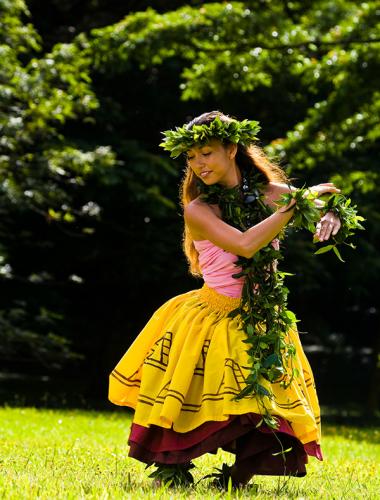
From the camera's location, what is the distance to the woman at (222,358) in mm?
4355

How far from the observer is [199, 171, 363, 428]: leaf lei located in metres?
4.29

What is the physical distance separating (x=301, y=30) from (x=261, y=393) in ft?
25.7

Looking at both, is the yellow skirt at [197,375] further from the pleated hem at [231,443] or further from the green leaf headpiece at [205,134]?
the green leaf headpiece at [205,134]

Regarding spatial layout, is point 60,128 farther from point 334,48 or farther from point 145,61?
point 334,48

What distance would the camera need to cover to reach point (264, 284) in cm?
454

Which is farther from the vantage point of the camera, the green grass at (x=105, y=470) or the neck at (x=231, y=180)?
the neck at (x=231, y=180)

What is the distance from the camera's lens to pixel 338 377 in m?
27.2

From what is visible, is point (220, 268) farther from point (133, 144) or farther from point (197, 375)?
point (133, 144)

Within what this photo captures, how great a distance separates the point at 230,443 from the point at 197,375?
37 centimetres

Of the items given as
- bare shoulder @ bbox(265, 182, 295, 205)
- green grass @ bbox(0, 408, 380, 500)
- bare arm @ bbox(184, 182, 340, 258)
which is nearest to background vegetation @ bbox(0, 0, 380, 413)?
green grass @ bbox(0, 408, 380, 500)

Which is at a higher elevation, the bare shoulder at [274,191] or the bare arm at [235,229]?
the bare shoulder at [274,191]

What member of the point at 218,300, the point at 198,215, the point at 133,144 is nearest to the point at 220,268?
the point at 218,300

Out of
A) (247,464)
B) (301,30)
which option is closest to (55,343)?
(301,30)

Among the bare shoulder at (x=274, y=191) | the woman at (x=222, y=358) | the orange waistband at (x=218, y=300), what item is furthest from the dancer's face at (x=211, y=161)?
the orange waistband at (x=218, y=300)
